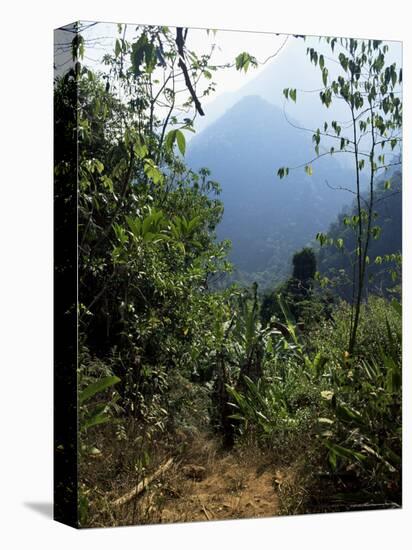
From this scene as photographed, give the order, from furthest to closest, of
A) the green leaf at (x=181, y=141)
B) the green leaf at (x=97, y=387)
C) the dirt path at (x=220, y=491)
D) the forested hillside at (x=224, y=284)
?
the green leaf at (x=181, y=141) < the dirt path at (x=220, y=491) < the forested hillside at (x=224, y=284) < the green leaf at (x=97, y=387)

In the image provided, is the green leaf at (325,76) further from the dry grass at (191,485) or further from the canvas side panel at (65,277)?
the dry grass at (191,485)

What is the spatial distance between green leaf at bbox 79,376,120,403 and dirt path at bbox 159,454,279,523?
2.51ft

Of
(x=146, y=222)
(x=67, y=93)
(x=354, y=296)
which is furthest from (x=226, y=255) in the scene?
(x=67, y=93)

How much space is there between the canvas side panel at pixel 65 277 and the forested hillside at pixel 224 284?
0.03m

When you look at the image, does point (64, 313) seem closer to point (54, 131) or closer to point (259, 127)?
point (54, 131)

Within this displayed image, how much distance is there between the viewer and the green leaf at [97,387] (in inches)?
242

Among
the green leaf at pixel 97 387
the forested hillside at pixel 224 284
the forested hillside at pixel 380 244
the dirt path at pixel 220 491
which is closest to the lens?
the green leaf at pixel 97 387

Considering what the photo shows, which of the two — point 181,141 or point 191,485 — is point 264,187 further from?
point 191,485

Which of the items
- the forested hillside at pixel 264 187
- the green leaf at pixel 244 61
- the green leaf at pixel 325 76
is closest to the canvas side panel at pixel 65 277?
the forested hillside at pixel 264 187

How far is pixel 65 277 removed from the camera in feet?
20.7

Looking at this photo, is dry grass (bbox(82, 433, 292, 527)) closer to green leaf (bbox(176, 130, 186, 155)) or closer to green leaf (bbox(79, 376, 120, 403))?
green leaf (bbox(79, 376, 120, 403))

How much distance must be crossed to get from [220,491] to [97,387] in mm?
1173

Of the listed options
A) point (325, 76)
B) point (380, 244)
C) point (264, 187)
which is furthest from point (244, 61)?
point (380, 244)

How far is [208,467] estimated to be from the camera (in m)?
6.58
